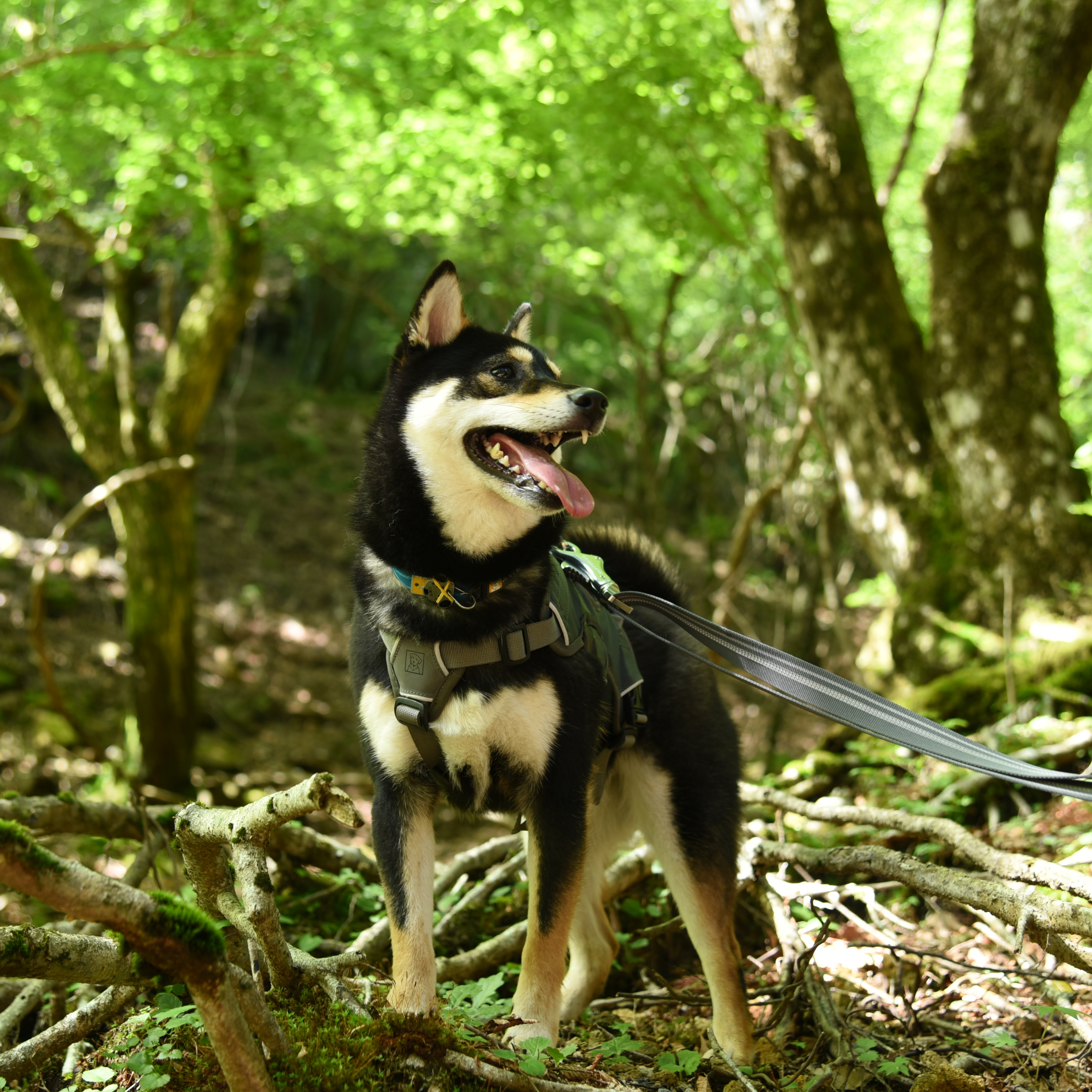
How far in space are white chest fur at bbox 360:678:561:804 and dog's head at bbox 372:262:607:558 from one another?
453 mm

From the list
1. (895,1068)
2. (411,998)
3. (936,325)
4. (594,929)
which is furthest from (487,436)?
(936,325)

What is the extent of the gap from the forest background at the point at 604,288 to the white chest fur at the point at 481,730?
1.07 metres

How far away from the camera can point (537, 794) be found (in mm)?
2514

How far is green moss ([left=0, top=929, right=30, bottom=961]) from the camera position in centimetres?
147

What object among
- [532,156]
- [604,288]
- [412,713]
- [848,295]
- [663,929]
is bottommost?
[663,929]

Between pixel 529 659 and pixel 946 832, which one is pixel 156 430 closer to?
pixel 529 659

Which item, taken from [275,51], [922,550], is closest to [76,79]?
[275,51]

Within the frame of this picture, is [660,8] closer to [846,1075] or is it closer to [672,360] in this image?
[846,1075]

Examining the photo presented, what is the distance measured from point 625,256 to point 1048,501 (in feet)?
32.4

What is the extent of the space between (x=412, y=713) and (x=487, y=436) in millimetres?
864

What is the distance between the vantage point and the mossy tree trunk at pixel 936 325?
554 centimetres

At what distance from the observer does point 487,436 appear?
2.66m

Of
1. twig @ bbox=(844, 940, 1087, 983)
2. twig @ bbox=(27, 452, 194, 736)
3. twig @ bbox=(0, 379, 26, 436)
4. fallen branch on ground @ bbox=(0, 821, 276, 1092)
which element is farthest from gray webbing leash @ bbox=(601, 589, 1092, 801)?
twig @ bbox=(0, 379, 26, 436)

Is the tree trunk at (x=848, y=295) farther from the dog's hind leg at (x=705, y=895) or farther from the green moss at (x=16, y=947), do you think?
the green moss at (x=16, y=947)
